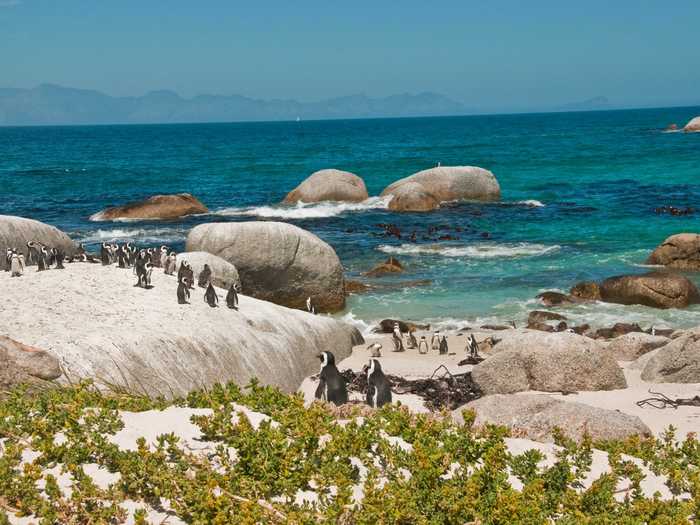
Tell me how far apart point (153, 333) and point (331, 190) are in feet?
97.8

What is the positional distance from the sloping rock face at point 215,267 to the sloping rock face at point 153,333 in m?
2.71

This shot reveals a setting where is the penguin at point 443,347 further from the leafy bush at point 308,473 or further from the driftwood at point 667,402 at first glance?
the leafy bush at point 308,473

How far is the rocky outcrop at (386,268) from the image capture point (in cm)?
2411

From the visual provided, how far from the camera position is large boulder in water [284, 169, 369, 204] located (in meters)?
39.8

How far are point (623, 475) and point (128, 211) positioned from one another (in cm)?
3279

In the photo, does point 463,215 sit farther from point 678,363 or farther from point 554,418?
point 554,418

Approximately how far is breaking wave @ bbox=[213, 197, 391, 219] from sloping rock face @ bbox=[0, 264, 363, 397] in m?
22.5

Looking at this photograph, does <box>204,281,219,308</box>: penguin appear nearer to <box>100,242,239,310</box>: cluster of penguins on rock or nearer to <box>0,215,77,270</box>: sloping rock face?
<box>100,242,239,310</box>: cluster of penguins on rock

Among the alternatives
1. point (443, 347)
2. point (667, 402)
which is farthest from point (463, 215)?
point (667, 402)

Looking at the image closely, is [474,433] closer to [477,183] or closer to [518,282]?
[518,282]

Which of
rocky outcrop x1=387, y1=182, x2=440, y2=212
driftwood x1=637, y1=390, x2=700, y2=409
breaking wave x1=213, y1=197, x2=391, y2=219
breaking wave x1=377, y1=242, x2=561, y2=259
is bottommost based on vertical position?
breaking wave x1=377, y1=242, x2=561, y2=259

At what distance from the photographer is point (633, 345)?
14250mm

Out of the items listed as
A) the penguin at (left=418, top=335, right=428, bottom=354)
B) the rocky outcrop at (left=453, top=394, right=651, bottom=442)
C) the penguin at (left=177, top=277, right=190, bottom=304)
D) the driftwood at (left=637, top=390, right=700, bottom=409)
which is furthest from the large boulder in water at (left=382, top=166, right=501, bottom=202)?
the rocky outcrop at (left=453, top=394, right=651, bottom=442)

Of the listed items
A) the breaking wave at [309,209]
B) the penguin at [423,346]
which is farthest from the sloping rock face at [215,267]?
the breaking wave at [309,209]
